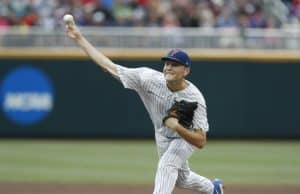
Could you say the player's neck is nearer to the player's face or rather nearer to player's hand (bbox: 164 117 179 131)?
the player's face

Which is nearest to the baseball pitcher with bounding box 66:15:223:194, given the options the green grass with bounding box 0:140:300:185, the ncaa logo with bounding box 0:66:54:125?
the green grass with bounding box 0:140:300:185

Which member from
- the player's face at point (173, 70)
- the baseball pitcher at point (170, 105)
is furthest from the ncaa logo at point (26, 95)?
the player's face at point (173, 70)

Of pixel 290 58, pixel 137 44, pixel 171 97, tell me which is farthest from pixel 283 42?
pixel 171 97

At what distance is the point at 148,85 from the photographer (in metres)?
7.71

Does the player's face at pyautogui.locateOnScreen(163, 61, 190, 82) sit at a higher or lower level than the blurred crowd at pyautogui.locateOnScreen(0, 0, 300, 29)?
higher

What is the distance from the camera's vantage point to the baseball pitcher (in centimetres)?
739

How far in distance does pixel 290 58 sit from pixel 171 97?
10253 mm

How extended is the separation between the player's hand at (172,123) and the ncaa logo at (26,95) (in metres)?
10.2

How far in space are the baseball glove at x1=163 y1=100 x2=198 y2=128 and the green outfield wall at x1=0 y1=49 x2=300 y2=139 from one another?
9.71 meters

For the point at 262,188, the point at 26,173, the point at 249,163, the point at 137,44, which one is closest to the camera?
the point at 262,188

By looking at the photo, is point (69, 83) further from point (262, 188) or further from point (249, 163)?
point (262, 188)

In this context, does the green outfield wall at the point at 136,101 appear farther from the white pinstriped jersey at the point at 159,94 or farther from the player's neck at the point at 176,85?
the player's neck at the point at 176,85

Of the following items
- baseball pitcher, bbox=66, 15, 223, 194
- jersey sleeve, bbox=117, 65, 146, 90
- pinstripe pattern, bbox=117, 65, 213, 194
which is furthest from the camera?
jersey sleeve, bbox=117, 65, 146, 90

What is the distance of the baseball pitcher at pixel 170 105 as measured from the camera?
739 centimetres
